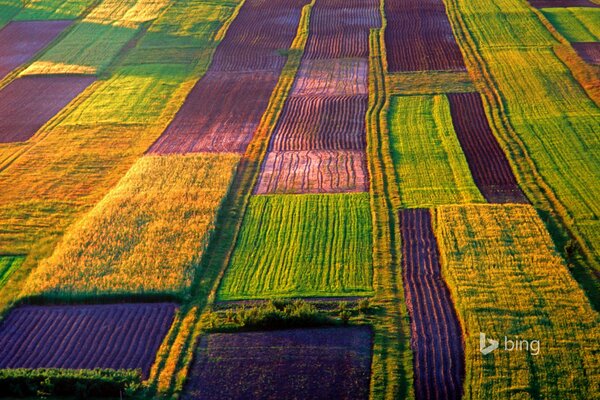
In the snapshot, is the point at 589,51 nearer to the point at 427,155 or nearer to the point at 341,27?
the point at 341,27

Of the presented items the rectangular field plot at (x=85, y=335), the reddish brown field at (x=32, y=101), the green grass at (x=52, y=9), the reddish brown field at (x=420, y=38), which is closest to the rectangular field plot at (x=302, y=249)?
the rectangular field plot at (x=85, y=335)

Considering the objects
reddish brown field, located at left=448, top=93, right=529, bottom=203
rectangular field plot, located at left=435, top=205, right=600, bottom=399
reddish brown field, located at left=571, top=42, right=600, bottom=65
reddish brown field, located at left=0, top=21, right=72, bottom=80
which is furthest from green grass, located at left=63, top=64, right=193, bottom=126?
reddish brown field, located at left=571, top=42, right=600, bottom=65

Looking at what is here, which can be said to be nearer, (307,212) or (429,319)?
(429,319)

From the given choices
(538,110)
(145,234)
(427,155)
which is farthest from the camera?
(538,110)

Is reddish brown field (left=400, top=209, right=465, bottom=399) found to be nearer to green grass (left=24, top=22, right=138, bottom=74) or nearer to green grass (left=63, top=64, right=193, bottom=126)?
green grass (left=63, top=64, right=193, bottom=126)

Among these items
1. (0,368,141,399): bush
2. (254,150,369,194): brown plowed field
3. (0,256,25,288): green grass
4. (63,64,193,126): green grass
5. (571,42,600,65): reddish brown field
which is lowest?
(571,42,600,65): reddish brown field

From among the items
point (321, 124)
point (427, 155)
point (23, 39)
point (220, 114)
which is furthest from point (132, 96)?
point (427, 155)

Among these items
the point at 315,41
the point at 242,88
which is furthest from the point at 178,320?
the point at 315,41
